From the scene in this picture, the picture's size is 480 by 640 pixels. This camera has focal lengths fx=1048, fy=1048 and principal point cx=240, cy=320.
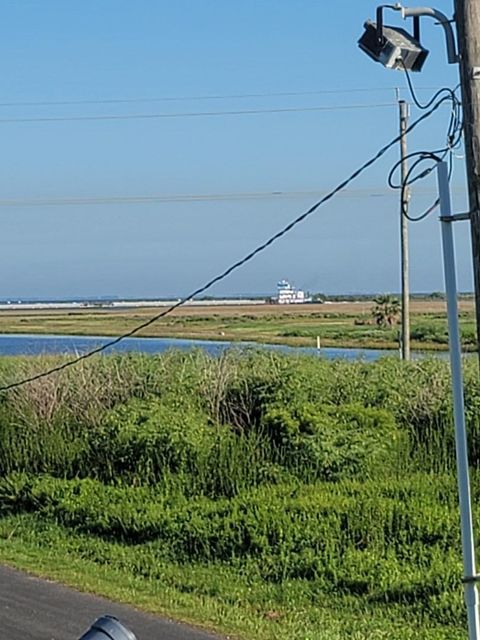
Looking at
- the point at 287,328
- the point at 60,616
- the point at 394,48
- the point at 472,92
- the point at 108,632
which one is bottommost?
the point at 60,616

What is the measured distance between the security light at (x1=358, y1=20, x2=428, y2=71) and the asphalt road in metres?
4.69

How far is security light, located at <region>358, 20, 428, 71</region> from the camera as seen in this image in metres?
5.60

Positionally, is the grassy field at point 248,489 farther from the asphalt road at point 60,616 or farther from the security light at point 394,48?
the security light at point 394,48

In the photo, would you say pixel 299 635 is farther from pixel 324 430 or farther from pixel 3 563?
pixel 324 430

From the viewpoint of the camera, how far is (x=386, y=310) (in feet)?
166

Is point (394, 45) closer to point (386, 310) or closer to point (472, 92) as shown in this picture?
point (472, 92)

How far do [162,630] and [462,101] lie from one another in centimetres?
503

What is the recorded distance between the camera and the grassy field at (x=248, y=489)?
9555mm

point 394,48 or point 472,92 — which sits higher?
point 394,48

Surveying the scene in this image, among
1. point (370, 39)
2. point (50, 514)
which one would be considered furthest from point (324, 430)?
point (370, 39)

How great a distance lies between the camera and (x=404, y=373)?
18203mm

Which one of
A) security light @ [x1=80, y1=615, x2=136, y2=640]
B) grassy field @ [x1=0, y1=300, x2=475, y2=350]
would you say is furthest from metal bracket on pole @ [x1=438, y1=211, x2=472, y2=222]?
grassy field @ [x1=0, y1=300, x2=475, y2=350]

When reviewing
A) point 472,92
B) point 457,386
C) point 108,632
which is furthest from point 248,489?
point 108,632

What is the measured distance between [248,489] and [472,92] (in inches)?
405
